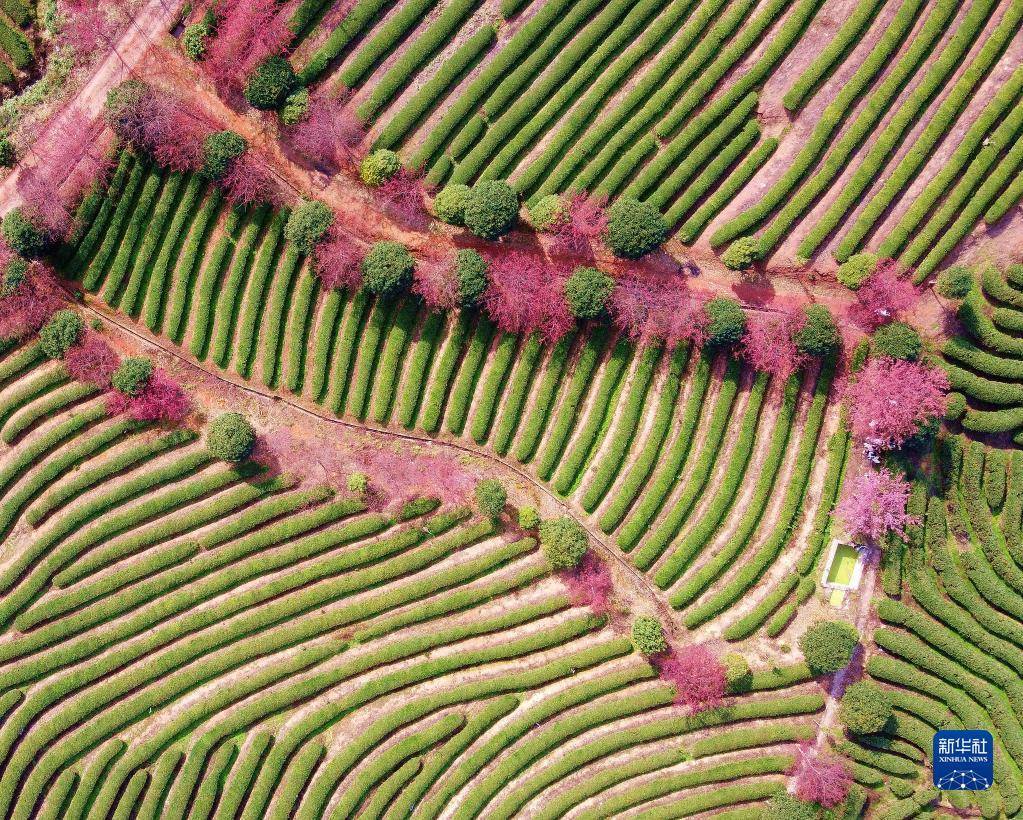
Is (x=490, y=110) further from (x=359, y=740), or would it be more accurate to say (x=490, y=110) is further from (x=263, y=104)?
(x=359, y=740)

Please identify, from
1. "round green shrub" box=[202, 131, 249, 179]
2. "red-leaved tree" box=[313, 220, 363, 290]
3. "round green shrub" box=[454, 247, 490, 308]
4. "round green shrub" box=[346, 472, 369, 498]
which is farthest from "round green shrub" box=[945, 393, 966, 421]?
"round green shrub" box=[202, 131, 249, 179]

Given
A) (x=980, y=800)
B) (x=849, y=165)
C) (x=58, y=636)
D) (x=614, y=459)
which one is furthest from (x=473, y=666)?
(x=849, y=165)

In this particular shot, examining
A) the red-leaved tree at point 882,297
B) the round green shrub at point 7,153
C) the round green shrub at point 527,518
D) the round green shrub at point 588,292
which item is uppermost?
the red-leaved tree at point 882,297

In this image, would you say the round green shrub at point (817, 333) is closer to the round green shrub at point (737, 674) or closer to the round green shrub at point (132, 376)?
the round green shrub at point (737, 674)

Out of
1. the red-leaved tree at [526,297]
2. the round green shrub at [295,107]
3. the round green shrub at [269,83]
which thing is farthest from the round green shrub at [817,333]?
the round green shrub at [269,83]

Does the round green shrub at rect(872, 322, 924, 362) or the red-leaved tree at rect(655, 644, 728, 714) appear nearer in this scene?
the round green shrub at rect(872, 322, 924, 362)

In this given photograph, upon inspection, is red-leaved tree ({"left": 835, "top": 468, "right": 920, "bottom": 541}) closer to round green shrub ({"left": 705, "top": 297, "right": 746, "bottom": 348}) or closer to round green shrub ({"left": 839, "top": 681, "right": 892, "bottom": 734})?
round green shrub ({"left": 839, "top": 681, "right": 892, "bottom": 734})

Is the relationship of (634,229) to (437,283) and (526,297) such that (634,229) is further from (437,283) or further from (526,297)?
(437,283)
